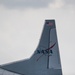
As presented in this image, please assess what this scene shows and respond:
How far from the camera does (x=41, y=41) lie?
26.0 meters

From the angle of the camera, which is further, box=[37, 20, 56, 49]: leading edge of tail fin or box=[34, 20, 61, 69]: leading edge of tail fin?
box=[37, 20, 56, 49]: leading edge of tail fin

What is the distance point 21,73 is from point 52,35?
5.37 m

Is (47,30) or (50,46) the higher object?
(47,30)

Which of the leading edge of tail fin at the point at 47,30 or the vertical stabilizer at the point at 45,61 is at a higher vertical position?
the leading edge of tail fin at the point at 47,30

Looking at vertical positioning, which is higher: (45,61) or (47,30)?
(47,30)

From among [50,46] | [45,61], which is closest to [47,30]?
[50,46]

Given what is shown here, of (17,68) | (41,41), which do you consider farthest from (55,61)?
(17,68)

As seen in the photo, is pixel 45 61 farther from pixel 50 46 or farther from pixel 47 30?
pixel 47 30

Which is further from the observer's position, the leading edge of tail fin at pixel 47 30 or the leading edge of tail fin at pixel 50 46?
the leading edge of tail fin at pixel 47 30

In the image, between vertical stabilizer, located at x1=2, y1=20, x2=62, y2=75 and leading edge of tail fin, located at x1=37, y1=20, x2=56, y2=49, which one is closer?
vertical stabilizer, located at x1=2, y1=20, x2=62, y2=75

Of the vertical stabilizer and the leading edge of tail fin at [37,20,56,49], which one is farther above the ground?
the leading edge of tail fin at [37,20,56,49]

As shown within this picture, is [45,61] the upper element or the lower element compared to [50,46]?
lower

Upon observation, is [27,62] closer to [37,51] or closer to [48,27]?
[37,51]

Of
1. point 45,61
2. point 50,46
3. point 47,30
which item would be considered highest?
point 47,30
